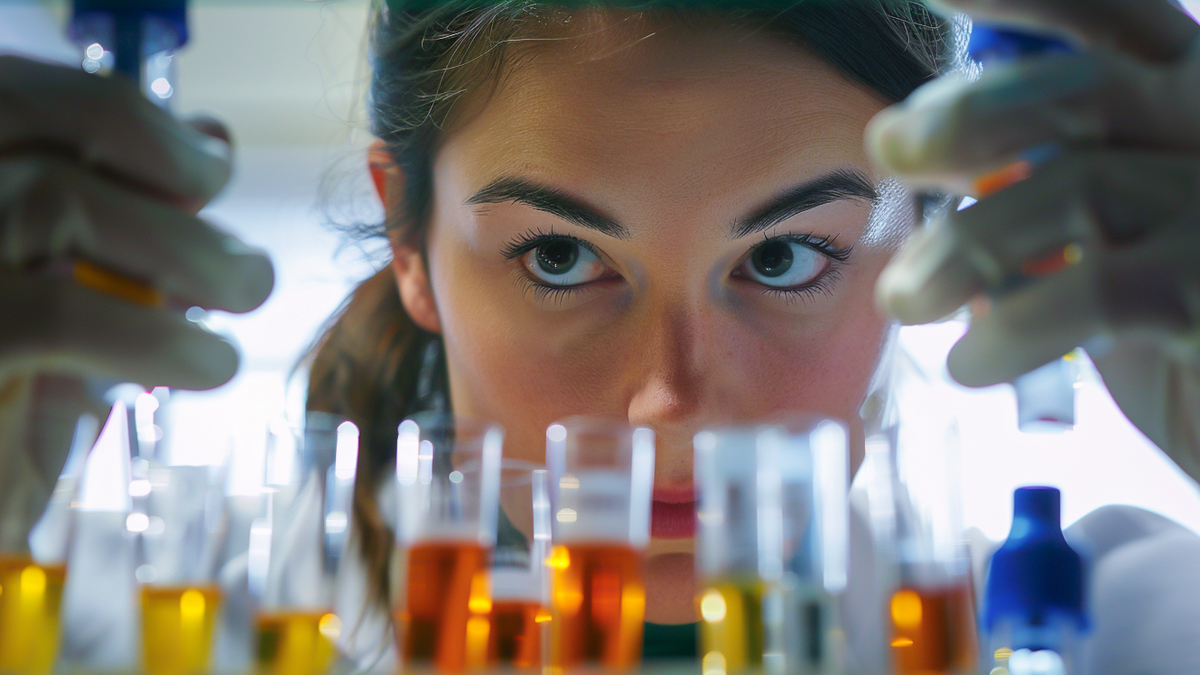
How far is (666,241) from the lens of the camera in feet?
2.74

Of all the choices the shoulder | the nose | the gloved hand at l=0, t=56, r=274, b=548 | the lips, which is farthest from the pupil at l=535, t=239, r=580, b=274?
the shoulder

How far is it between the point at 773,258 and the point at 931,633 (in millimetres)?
467

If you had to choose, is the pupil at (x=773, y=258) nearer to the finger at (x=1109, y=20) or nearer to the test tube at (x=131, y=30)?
the finger at (x=1109, y=20)

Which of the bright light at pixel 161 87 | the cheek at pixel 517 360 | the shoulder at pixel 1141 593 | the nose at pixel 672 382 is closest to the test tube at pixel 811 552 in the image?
the nose at pixel 672 382

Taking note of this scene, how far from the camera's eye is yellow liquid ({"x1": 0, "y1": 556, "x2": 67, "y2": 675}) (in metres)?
0.57

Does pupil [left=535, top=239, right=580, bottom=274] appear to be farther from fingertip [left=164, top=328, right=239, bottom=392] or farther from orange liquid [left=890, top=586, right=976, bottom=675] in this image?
orange liquid [left=890, top=586, right=976, bottom=675]

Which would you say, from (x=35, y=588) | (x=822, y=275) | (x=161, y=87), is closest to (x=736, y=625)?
(x=35, y=588)

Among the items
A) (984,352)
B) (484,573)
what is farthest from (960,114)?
(484,573)

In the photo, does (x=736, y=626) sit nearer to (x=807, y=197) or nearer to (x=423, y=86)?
(x=807, y=197)

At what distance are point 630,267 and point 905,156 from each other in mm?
331

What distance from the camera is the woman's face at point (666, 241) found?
84 centimetres

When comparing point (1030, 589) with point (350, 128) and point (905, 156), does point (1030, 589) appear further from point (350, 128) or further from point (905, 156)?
point (350, 128)

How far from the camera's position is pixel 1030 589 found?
0.63 metres

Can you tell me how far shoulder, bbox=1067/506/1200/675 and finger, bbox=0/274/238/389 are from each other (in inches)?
32.5
